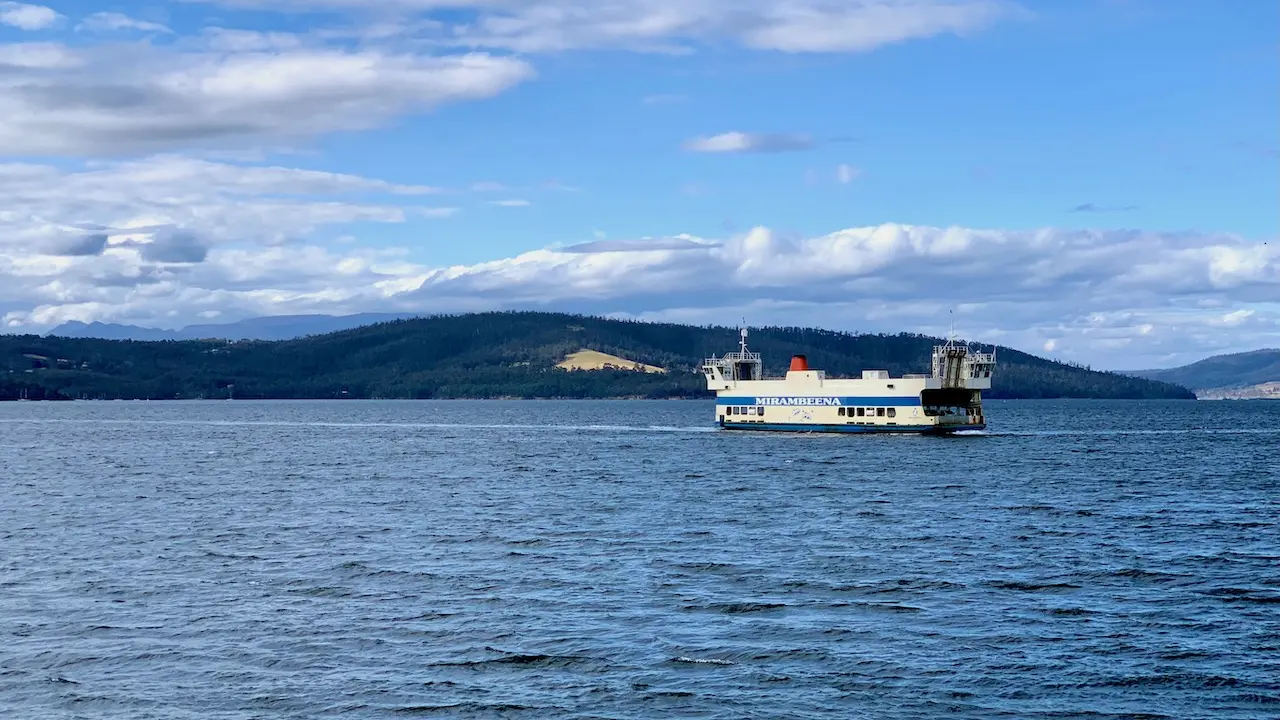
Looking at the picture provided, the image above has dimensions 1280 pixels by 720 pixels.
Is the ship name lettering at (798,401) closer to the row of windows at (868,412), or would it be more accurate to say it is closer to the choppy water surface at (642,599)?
the row of windows at (868,412)

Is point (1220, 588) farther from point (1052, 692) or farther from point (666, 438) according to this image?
point (666, 438)

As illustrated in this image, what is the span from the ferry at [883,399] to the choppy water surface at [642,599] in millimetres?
43106

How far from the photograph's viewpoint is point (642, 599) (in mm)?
40625

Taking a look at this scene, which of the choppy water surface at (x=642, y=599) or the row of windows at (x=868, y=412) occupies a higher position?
the row of windows at (x=868, y=412)

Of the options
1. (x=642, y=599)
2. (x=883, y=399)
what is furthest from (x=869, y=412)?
(x=642, y=599)

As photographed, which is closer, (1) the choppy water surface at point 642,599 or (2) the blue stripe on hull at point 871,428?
(1) the choppy water surface at point 642,599

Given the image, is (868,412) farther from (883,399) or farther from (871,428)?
(883,399)

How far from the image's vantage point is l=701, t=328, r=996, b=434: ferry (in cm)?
12938

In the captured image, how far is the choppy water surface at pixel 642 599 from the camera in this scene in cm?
2967

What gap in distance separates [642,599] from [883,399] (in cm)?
9511

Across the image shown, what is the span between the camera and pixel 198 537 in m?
56.8

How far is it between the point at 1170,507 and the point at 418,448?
8780 centimetres

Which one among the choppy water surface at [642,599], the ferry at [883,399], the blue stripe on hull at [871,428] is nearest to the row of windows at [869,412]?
the ferry at [883,399]

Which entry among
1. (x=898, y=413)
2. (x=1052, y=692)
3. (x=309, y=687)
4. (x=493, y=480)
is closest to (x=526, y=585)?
(x=309, y=687)
